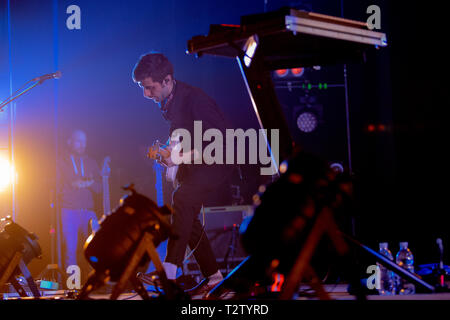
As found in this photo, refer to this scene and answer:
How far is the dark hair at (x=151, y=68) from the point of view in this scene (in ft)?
10.6

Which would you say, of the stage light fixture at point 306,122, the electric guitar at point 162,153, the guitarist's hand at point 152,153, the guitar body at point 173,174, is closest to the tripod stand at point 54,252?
the guitar body at point 173,174

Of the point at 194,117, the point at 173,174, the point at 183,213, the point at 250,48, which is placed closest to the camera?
the point at 250,48

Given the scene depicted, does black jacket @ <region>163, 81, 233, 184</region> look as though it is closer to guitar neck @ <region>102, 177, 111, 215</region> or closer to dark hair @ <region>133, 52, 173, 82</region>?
dark hair @ <region>133, 52, 173, 82</region>

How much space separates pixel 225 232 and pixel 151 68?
2642 mm

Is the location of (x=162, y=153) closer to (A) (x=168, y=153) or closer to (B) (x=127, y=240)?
(A) (x=168, y=153)

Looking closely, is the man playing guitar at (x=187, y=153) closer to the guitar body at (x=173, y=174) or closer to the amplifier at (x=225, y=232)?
the guitar body at (x=173, y=174)

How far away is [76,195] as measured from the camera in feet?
19.2

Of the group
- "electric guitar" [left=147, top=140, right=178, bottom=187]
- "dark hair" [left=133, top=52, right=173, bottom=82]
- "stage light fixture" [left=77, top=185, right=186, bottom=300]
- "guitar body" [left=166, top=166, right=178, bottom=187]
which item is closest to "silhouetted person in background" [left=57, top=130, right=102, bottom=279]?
"guitar body" [left=166, top=166, right=178, bottom=187]

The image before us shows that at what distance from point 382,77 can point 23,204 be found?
4347 millimetres

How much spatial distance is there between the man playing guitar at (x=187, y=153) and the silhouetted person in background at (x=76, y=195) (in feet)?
8.57

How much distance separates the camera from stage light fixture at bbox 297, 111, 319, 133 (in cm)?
518

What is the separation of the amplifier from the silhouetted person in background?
136cm

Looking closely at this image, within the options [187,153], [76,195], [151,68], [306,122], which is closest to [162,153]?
[187,153]
